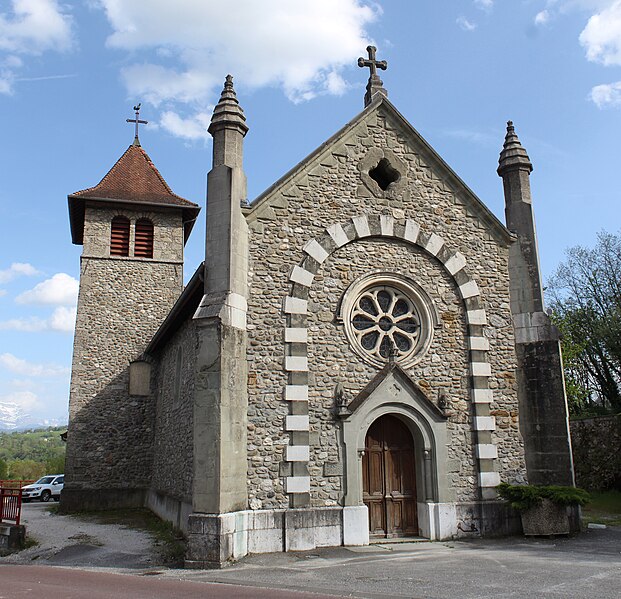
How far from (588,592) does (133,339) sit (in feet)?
57.1

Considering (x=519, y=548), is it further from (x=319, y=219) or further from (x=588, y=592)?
(x=319, y=219)

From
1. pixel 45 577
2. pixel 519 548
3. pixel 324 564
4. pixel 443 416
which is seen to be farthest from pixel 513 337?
pixel 45 577

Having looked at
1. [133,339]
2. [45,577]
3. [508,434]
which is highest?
[133,339]

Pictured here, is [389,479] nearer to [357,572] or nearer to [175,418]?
[357,572]

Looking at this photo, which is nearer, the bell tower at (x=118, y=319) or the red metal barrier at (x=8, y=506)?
the red metal barrier at (x=8, y=506)

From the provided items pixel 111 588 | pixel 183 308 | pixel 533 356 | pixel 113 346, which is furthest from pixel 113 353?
pixel 533 356

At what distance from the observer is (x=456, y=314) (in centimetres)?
1324

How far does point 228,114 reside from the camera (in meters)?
12.5

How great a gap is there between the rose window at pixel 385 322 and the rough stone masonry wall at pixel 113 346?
437 inches

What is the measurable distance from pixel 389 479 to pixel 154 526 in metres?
6.54

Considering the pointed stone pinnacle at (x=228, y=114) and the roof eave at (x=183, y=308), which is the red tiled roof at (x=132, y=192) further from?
the pointed stone pinnacle at (x=228, y=114)

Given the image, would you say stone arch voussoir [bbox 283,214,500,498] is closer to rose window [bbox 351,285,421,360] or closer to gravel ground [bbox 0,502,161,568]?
rose window [bbox 351,285,421,360]

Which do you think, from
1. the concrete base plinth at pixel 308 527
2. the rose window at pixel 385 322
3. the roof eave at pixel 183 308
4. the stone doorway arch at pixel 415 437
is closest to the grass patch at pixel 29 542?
the concrete base plinth at pixel 308 527

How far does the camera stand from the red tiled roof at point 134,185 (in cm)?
2306
